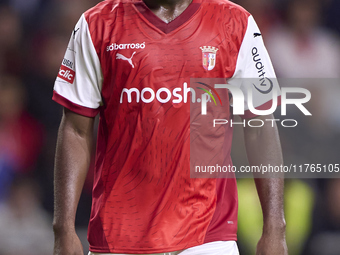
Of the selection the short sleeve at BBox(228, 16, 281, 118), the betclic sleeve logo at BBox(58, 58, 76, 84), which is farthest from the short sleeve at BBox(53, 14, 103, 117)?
the short sleeve at BBox(228, 16, 281, 118)

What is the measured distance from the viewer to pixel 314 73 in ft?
13.1

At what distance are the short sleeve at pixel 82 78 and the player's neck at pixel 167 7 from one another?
30 centimetres

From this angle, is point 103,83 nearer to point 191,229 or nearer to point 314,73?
point 191,229

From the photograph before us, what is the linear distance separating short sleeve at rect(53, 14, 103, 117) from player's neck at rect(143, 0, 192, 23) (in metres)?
0.30

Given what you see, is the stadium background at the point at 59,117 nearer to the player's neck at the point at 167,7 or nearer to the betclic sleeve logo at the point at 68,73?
the player's neck at the point at 167,7

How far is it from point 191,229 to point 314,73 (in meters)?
2.28

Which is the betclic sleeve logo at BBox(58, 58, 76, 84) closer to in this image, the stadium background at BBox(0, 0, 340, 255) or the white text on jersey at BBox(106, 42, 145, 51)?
the white text on jersey at BBox(106, 42, 145, 51)

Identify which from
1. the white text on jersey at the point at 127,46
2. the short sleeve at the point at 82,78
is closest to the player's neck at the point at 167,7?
the white text on jersey at the point at 127,46

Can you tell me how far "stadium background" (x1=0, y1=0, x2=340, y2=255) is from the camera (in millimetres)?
3715

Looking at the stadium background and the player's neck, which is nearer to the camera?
the player's neck

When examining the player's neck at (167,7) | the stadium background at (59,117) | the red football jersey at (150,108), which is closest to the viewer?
the red football jersey at (150,108)

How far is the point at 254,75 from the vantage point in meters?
2.27

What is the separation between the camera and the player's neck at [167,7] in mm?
2227

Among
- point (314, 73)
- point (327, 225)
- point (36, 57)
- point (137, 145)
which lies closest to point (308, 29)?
point (314, 73)
